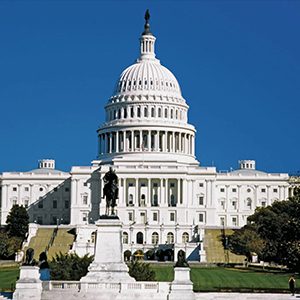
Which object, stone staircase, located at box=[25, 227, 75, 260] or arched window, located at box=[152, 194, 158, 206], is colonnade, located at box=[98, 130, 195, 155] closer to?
arched window, located at box=[152, 194, 158, 206]

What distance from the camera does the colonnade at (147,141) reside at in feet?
639

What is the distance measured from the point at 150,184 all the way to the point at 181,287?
116 m

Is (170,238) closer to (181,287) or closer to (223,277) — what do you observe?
(223,277)

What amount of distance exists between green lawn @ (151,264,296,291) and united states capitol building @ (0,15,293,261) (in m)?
57.4

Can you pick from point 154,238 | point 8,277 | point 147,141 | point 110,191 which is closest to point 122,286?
point 110,191

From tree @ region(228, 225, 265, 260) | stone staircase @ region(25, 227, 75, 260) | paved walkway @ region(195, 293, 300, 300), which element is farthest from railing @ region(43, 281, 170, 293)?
stone staircase @ region(25, 227, 75, 260)

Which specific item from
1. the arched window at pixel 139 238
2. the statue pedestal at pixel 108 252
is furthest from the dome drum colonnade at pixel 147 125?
the statue pedestal at pixel 108 252

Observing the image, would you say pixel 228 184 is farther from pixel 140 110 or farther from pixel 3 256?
pixel 3 256

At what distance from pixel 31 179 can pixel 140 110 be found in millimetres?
22828

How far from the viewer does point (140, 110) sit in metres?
198

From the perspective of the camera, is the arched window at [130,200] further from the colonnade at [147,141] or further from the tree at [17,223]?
the tree at [17,223]

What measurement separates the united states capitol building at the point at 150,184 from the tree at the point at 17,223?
17.5m

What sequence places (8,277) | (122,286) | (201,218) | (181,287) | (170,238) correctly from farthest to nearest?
(201,218) < (170,238) < (8,277) < (122,286) < (181,287)

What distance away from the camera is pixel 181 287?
67.4 meters
